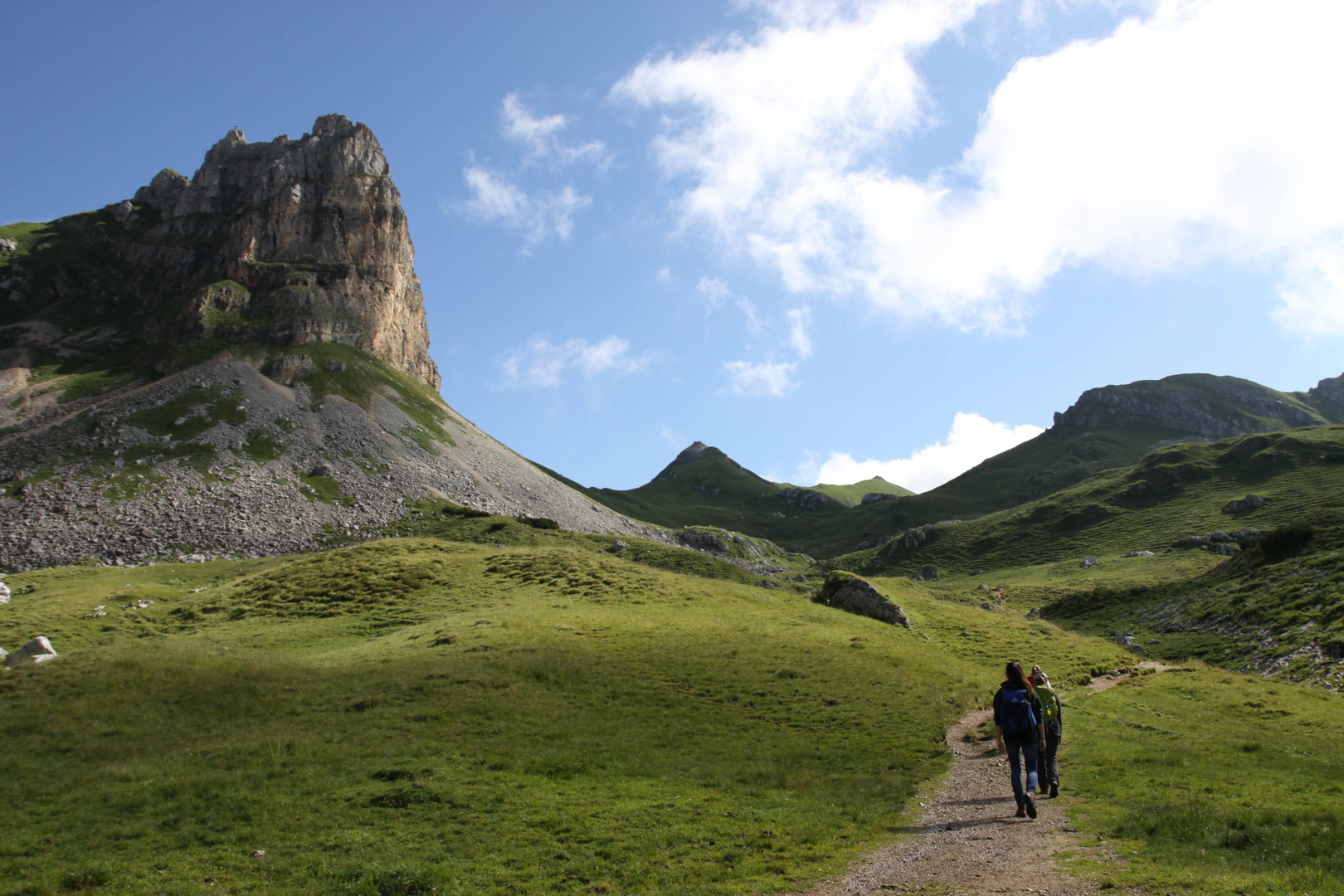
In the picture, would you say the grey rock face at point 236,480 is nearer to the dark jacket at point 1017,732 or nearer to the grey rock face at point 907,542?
the grey rock face at point 907,542

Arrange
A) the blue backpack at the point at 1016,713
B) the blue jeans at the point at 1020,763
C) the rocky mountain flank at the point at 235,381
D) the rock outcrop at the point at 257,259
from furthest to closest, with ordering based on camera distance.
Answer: the rock outcrop at the point at 257,259 < the rocky mountain flank at the point at 235,381 < the blue backpack at the point at 1016,713 < the blue jeans at the point at 1020,763

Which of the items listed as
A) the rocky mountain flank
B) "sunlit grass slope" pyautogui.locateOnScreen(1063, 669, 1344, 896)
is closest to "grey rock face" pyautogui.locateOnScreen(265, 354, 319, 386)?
the rocky mountain flank

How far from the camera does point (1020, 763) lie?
710 inches

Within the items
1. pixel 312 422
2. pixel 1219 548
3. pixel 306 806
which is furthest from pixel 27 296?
pixel 1219 548

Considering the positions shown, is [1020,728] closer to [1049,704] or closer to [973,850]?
[1049,704]

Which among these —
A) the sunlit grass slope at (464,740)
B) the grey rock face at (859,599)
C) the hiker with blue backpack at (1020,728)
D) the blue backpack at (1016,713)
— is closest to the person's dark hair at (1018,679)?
the hiker with blue backpack at (1020,728)

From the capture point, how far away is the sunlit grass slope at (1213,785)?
42.2 ft

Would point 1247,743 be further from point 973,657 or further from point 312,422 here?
Answer: point 312,422

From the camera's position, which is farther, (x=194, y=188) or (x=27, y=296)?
(x=194, y=188)

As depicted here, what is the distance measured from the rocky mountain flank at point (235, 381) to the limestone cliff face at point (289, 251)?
617mm

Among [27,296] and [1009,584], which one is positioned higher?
[27,296]

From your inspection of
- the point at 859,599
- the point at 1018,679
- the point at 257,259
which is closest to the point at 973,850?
the point at 1018,679

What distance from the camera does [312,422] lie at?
124188 millimetres

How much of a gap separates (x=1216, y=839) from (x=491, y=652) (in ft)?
106
